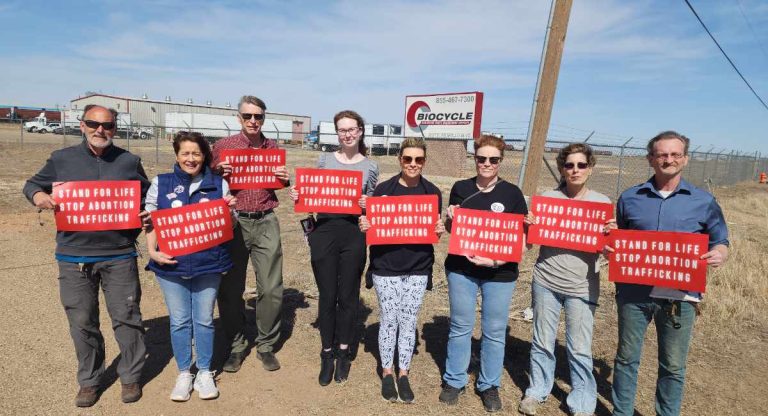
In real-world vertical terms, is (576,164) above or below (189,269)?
above

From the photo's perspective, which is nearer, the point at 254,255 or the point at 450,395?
the point at 450,395

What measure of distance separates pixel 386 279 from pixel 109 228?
81.1 inches

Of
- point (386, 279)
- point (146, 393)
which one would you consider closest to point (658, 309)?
point (386, 279)

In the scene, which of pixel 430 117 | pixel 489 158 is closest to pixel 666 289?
pixel 489 158

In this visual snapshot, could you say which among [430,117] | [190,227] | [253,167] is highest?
[430,117]

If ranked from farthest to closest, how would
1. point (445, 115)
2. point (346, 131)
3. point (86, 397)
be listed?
point (445, 115) < point (346, 131) < point (86, 397)

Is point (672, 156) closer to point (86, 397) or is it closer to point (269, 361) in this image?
point (269, 361)

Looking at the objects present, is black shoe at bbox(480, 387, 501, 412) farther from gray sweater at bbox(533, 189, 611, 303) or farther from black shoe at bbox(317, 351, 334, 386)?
black shoe at bbox(317, 351, 334, 386)

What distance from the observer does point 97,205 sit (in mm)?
3260

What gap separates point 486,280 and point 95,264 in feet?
9.43

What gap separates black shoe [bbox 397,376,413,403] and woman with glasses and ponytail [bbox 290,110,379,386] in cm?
52

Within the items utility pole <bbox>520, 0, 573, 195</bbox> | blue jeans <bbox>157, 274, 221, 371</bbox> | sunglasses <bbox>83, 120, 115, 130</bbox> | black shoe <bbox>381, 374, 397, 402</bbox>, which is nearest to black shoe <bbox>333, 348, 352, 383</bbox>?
black shoe <bbox>381, 374, 397, 402</bbox>

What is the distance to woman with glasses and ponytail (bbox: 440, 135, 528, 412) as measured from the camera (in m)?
3.34

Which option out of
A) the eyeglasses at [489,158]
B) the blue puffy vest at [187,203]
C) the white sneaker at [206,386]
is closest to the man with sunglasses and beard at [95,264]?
the blue puffy vest at [187,203]
